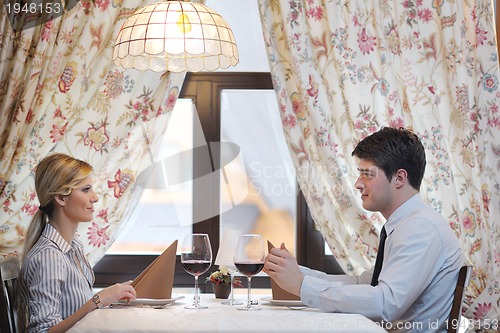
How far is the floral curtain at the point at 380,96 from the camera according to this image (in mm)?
3051

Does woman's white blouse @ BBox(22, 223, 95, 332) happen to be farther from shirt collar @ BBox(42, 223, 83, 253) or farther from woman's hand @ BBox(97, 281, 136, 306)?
woman's hand @ BBox(97, 281, 136, 306)

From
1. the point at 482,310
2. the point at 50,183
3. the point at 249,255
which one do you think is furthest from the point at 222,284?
the point at 482,310

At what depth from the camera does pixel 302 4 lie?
10.5 feet

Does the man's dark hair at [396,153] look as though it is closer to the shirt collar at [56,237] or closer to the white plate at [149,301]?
the white plate at [149,301]

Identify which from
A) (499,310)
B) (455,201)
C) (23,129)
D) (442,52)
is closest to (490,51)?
(442,52)

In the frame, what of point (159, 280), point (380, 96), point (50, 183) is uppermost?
point (380, 96)

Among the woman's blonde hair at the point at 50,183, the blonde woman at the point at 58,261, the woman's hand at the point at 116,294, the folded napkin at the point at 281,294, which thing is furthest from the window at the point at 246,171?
the woman's hand at the point at 116,294

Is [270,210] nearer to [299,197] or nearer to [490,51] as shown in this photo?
[299,197]

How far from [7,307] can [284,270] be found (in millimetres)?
844

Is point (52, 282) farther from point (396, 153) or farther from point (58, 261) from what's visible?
point (396, 153)

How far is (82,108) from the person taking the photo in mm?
3154

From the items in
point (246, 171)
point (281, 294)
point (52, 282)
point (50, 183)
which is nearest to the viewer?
point (52, 282)

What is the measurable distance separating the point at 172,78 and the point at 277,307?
4.71 feet

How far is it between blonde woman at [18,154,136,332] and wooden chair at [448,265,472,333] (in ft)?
3.02
